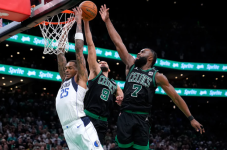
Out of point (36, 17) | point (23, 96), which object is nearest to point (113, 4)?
point (23, 96)

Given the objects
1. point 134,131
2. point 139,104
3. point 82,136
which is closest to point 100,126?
point 134,131

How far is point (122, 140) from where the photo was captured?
486 cm

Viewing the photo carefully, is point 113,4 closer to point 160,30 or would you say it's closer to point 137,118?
point 160,30

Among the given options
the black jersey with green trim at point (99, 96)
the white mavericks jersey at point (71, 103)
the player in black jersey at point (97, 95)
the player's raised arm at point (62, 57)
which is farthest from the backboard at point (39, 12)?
the black jersey with green trim at point (99, 96)

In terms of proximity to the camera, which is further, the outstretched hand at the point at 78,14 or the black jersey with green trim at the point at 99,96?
the black jersey with green trim at the point at 99,96

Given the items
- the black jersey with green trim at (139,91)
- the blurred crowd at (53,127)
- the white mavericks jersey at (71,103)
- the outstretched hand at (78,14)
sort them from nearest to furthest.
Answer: the white mavericks jersey at (71,103), the outstretched hand at (78,14), the black jersey with green trim at (139,91), the blurred crowd at (53,127)

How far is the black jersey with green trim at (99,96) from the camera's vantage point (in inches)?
209

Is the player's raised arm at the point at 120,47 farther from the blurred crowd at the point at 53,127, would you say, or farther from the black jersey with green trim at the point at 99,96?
the blurred crowd at the point at 53,127

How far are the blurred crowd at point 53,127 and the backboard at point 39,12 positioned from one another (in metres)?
5.77

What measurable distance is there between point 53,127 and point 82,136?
1038 cm

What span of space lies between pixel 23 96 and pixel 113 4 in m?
13.5

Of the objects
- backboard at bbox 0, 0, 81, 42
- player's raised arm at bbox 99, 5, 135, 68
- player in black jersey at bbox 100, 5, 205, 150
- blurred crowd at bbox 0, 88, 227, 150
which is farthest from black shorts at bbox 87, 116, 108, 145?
blurred crowd at bbox 0, 88, 227, 150

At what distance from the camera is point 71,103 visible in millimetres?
4504

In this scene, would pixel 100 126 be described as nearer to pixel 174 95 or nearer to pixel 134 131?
pixel 134 131
